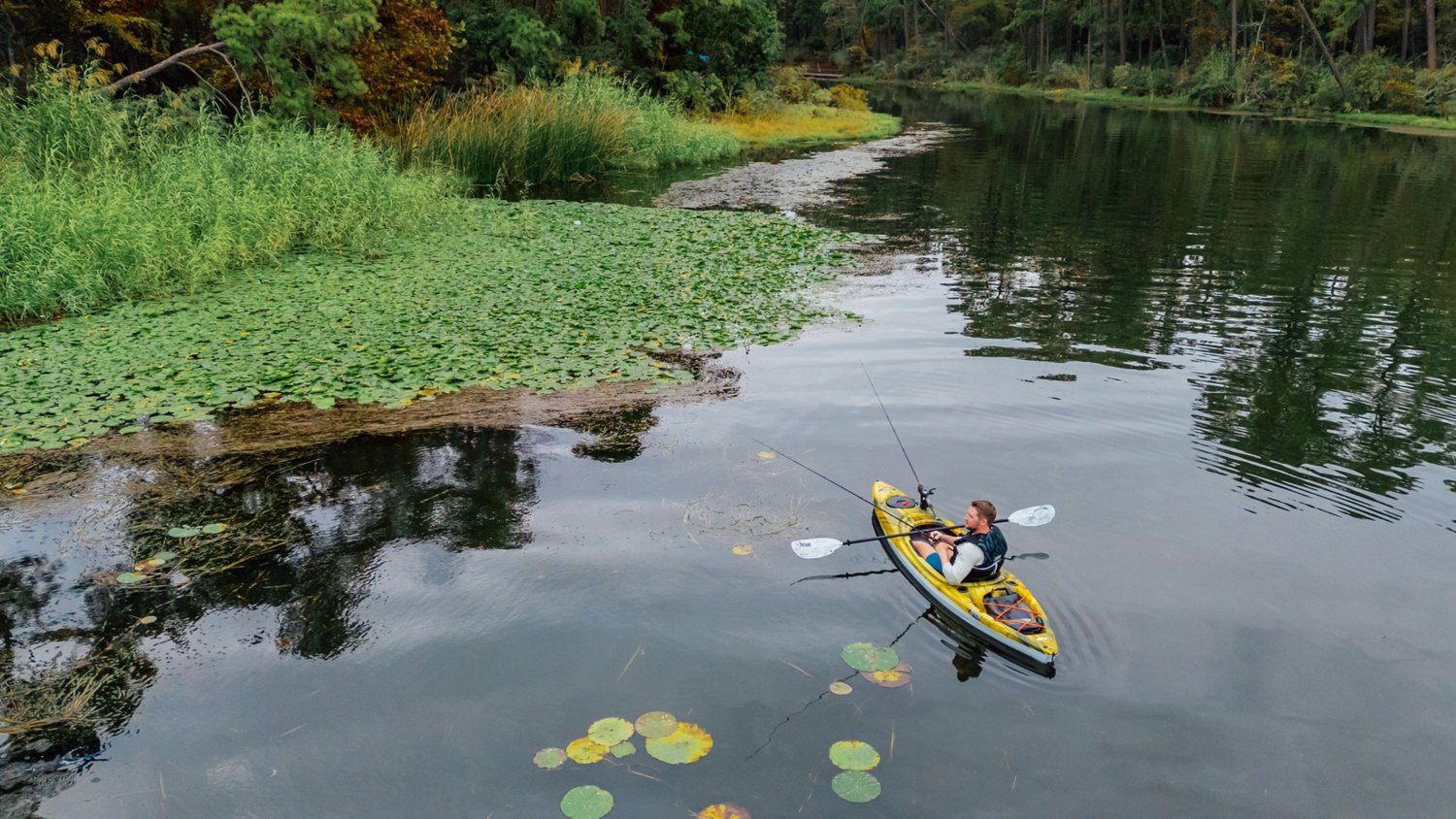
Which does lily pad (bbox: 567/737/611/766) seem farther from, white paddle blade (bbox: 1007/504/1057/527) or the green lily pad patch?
white paddle blade (bbox: 1007/504/1057/527)

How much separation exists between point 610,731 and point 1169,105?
5566 cm

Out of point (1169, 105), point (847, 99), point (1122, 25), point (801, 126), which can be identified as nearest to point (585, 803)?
point (801, 126)

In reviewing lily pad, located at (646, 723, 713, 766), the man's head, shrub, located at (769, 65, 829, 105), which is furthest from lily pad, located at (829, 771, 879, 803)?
shrub, located at (769, 65, 829, 105)

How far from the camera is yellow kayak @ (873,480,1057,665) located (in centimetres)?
510

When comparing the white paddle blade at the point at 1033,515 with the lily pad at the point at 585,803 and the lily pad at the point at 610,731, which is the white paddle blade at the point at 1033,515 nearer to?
the lily pad at the point at 610,731

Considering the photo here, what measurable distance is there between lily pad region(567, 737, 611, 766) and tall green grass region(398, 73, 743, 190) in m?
14.6

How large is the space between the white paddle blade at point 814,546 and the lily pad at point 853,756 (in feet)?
4.59

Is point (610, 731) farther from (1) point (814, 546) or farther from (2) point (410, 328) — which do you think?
(2) point (410, 328)

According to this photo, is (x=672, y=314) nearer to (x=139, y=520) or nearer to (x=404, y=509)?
(x=404, y=509)

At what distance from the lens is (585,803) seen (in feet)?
13.7

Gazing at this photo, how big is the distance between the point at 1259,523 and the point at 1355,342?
206 inches

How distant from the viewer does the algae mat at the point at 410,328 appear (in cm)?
817

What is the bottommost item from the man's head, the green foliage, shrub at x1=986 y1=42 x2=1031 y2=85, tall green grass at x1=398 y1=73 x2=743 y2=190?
shrub at x1=986 y1=42 x2=1031 y2=85

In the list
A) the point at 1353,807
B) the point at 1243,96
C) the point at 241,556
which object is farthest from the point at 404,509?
the point at 1243,96
